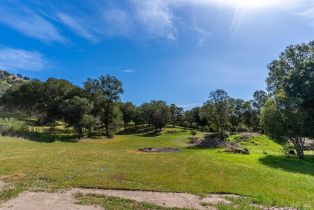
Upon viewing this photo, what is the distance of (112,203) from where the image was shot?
13.7 meters

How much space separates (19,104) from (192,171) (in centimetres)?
10428

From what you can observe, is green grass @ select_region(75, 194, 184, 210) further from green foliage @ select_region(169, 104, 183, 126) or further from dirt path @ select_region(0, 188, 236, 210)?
green foliage @ select_region(169, 104, 183, 126)

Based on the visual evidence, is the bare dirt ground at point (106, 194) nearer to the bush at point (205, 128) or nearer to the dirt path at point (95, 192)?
the dirt path at point (95, 192)

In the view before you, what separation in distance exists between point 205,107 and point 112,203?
2487 inches

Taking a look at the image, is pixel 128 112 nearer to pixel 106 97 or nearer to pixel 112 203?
pixel 106 97

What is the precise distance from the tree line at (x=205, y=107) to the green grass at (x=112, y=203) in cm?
3097

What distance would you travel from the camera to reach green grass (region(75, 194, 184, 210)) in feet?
43.0

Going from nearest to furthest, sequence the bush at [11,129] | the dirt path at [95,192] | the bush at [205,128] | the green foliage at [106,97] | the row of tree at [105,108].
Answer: the dirt path at [95,192] < the bush at [11,129] < the row of tree at [105,108] < the green foliage at [106,97] < the bush at [205,128]

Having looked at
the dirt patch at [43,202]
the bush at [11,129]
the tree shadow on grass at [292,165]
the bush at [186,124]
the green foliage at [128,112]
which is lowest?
the dirt patch at [43,202]

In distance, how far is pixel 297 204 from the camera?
14.4 m

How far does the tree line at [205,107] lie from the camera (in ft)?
130

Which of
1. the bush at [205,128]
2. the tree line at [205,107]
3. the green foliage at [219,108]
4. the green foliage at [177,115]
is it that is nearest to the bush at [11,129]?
the tree line at [205,107]

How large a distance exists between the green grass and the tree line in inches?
1219

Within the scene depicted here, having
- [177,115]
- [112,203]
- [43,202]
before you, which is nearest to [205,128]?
[177,115]
